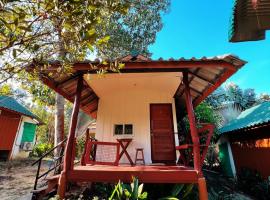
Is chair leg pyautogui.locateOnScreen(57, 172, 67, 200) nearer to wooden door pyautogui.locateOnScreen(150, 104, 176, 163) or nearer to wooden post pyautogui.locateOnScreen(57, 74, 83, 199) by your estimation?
wooden post pyautogui.locateOnScreen(57, 74, 83, 199)

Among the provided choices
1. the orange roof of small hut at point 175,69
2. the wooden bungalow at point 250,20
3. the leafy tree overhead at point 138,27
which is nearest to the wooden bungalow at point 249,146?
the orange roof of small hut at point 175,69

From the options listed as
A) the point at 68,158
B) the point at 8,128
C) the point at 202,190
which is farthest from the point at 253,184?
the point at 8,128

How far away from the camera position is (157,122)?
7.19 meters

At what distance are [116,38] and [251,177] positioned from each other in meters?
12.1

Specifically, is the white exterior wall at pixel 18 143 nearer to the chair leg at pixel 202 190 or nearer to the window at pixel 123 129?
the window at pixel 123 129

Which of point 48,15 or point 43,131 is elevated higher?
point 43,131

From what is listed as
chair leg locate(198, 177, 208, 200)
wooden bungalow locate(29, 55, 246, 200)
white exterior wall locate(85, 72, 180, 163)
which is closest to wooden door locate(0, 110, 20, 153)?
wooden bungalow locate(29, 55, 246, 200)

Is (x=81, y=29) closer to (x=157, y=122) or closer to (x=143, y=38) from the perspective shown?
(x=157, y=122)

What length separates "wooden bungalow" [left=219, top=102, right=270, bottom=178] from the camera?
8227mm

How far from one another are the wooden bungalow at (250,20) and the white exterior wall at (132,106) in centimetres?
514

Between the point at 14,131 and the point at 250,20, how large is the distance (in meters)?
15.2

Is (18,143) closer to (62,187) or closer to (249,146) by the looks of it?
(62,187)

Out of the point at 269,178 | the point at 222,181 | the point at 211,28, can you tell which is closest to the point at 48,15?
the point at 269,178

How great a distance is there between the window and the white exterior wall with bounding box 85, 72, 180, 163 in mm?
119
